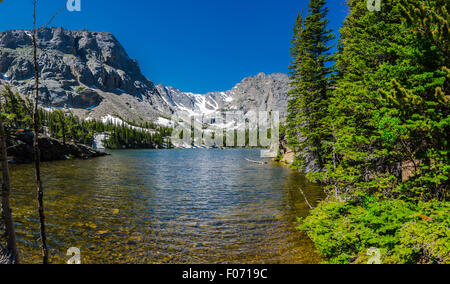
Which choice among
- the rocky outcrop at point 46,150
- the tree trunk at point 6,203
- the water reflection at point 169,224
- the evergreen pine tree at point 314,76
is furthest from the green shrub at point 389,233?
the rocky outcrop at point 46,150

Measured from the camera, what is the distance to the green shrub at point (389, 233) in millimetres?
6492

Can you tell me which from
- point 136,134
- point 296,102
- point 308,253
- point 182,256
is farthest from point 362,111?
point 136,134

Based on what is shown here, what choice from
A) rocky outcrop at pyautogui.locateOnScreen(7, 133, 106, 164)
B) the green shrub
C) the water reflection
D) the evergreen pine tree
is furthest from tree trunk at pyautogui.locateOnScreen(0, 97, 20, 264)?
rocky outcrop at pyautogui.locateOnScreen(7, 133, 106, 164)

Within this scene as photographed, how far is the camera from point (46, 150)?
5200 cm

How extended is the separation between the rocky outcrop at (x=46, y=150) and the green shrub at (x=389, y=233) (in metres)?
42.0

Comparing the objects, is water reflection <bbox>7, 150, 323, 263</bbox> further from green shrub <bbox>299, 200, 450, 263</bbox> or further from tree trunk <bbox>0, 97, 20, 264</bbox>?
tree trunk <bbox>0, 97, 20, 264</bbox>

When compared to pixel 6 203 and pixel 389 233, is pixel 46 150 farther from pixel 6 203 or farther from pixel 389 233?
pixel 389 233

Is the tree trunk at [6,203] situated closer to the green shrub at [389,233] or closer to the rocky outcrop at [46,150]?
the green shrub at [389,233]

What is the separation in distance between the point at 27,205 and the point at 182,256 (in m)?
14.3

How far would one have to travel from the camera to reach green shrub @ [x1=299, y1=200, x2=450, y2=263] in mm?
6492

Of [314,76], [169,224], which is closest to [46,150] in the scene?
[169,224]

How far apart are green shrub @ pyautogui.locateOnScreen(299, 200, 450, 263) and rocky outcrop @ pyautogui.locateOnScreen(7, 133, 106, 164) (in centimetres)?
4200

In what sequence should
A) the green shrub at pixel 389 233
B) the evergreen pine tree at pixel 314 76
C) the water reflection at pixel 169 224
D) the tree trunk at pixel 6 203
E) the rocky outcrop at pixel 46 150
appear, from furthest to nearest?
the rocky outcrop at pixel 46 150 → the evergreen pine tree at pixel 314 76 → the water reflection at pixel 169 224 → the green shrub at pixel 389 233 → the tree trunk at pixel 6 203

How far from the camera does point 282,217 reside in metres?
14.5
